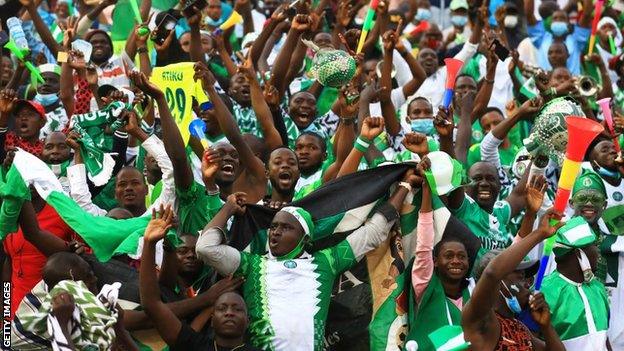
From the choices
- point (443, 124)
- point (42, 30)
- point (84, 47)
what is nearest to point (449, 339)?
point (443, 124)

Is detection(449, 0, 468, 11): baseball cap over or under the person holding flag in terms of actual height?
under

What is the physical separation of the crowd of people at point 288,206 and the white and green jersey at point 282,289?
0.01 m

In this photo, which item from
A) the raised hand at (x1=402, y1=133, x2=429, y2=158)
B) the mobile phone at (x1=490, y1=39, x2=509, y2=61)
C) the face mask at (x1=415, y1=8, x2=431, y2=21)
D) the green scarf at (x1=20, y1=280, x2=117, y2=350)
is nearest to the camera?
the green scarf at (x1=20, y1=280, x2=117, y2=350)

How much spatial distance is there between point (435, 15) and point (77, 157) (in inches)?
331

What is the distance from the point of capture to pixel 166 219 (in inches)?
340

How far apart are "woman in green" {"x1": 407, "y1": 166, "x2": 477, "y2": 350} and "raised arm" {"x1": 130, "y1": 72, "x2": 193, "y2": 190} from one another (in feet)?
4.94

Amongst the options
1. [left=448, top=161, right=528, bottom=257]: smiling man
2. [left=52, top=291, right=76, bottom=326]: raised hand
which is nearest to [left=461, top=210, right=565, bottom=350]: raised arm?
[left=448, top=161, right=528, bottom=257]: smiling man

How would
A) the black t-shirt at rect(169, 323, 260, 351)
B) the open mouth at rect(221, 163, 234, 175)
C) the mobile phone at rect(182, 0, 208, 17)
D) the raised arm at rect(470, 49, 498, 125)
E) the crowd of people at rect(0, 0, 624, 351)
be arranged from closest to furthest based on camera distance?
the black t-shirt at rect(169, 323, 260, 351) → the crowd of people at rect(0, 0, 624, 351) → the open mouth at rect(221, 163, 234, 175) → the mobile phone at rect(182, 0, 208, 17) → the raised arm at rect(470, 49, 498, 125)

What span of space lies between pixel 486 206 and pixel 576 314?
1.49 meters

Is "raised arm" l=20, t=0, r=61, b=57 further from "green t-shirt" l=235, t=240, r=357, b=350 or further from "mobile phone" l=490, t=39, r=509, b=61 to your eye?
"green t-shirt" l=235, t=240, r=357, b=350

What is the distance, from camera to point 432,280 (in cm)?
912

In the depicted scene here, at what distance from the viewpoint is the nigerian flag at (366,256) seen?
369 inches

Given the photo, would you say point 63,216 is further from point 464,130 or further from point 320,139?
point 464,130

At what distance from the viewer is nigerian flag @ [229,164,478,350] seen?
30.7 ft
